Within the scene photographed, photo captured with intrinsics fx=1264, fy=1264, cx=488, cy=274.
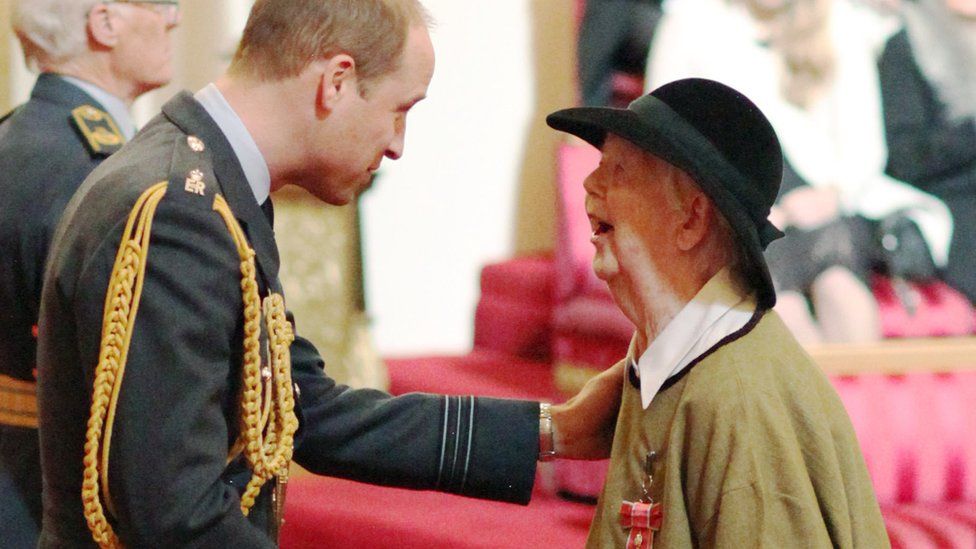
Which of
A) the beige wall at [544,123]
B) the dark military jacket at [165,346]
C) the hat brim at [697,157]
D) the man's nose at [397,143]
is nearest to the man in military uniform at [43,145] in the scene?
the dark military jacket at [165,346]

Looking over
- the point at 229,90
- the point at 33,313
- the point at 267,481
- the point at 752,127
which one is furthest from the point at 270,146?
the point at 33,313

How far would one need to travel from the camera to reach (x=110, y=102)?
7.24 ft

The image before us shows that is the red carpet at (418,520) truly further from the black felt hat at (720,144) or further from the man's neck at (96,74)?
the black felt hat at (720,144)

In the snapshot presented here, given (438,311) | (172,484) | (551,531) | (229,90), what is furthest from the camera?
(438,311)

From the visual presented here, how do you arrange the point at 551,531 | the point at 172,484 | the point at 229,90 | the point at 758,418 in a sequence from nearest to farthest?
the point at 172,484 < the point at 758,418 < the point at 229,90 < the point at 551,531

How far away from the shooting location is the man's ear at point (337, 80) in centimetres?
140

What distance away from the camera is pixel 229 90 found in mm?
1446

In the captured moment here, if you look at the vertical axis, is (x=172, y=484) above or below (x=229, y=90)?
below

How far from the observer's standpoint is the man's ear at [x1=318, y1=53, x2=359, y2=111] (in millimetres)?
1403

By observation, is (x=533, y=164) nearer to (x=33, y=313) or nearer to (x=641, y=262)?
(x=33, y=313)

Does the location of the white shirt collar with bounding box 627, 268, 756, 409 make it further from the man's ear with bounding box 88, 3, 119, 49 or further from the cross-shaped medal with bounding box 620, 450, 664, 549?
the man's ear with bounding box 88, 3, 119, 49

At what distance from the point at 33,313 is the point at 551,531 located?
122cm

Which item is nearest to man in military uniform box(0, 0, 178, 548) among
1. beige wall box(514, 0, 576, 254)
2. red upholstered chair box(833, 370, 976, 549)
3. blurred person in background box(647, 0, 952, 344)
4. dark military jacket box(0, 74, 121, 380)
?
dark military jacket box(0, 74, 121, 380)

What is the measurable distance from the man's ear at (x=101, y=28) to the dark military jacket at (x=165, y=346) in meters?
0.82
